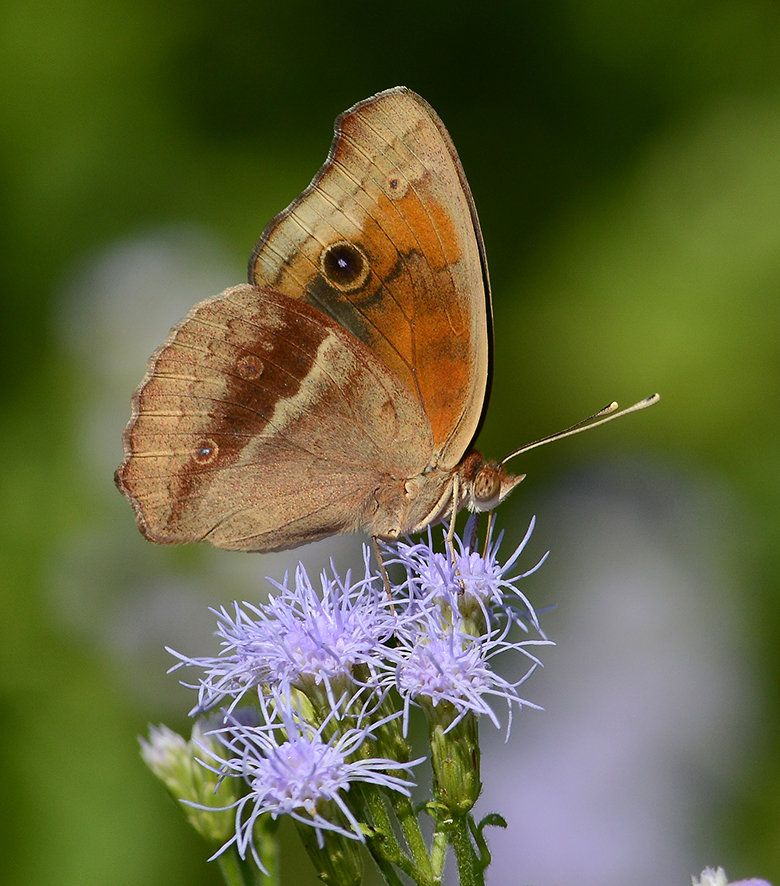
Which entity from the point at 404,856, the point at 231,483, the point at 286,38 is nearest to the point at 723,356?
the point at 286,38

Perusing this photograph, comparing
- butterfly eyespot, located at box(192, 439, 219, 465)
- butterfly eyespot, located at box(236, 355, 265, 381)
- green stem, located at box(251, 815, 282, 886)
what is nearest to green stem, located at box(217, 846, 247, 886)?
green stem, located at box(251, 815, 282, 886)

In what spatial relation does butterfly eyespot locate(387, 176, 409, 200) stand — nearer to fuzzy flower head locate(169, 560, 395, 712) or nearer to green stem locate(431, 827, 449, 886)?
fuzzy flower head locate(169, 560, 395, 712)

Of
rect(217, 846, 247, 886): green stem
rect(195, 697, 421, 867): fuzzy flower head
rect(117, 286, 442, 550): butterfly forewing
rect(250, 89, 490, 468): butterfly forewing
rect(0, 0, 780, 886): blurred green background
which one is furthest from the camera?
rect(0, 0, 780, 886): blurred green background

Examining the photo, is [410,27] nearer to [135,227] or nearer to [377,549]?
[135,227]

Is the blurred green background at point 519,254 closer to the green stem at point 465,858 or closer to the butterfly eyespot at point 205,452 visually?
the butterfly eyespot at point 205,452

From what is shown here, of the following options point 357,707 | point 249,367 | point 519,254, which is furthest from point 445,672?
point 519,254

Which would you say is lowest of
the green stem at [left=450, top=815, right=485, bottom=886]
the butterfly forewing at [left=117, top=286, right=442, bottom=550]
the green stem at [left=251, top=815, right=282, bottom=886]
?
the green stem at [left=450, top=815, right=485, bottom=886]

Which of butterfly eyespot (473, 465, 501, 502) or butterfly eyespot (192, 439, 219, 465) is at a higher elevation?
butterfly eyespot (192, 439, 219, 465)

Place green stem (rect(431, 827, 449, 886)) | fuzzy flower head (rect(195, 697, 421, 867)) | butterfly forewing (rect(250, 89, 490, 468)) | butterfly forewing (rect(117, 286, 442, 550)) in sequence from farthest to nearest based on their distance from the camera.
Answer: butterfly forewing (rect(117, 286, 442, 550)) → butterfly forewing (rect(250, 89, 490, 468)) → green stem (rect(431, 827, 449, 886)) → fuzzy flower head (rect(195, 697, 421, 867))
